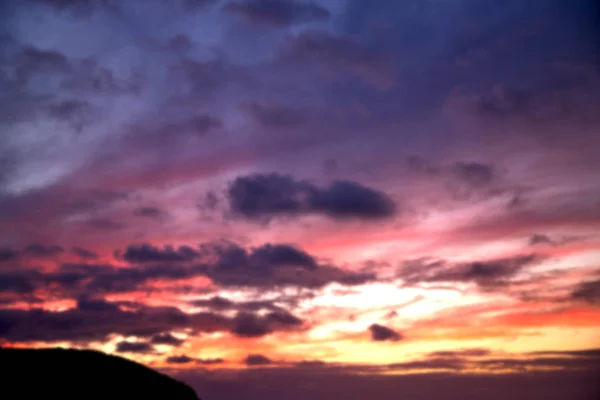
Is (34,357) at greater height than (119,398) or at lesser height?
greater

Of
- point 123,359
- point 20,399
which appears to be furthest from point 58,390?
point 123,359

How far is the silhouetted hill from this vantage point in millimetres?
76438

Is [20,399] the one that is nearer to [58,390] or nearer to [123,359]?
[58,390]

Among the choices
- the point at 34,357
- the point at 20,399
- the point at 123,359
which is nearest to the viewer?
the point at 20,399

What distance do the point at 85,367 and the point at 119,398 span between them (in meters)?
6.83

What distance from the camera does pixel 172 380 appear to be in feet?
317

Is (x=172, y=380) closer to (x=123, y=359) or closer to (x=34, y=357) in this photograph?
(x=123, y=359)

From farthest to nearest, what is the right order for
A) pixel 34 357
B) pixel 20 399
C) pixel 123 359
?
1. pixel 123 359
2. pixel 34 357
3. pixel 20 399

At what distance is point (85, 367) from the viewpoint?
86250 mm

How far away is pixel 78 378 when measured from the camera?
82.4 m

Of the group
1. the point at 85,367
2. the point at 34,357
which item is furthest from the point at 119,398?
the point at 34,357

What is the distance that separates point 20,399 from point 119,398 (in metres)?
14.2

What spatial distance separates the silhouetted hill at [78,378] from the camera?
7644 centimetres

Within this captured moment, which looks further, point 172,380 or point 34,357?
point 172,380
